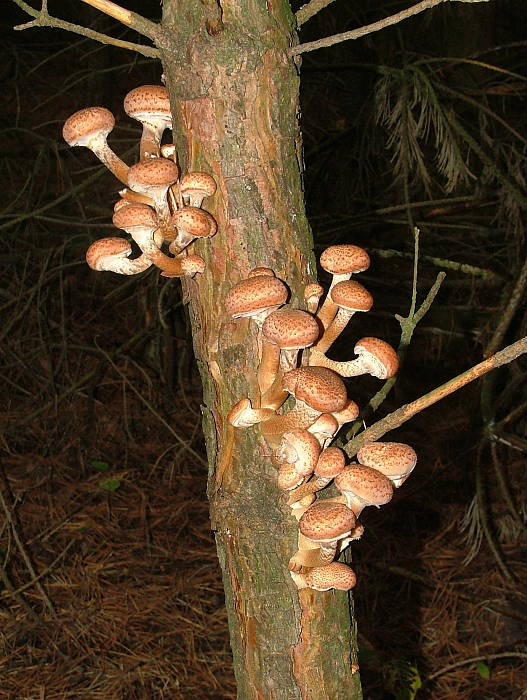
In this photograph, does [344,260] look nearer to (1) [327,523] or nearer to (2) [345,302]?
(2) [345,302]

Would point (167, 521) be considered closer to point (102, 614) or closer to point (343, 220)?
point (102, 614)

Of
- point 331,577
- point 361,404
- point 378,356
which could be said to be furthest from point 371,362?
point 361,404

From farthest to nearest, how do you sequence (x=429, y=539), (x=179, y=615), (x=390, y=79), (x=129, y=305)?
(x=129, y=305), (x=429, y=539), (x=179, y=615), (x=390, y=79)

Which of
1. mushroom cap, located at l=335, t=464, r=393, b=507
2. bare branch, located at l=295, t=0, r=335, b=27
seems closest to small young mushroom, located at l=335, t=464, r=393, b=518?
mushroom cap, located at l=335, t=464, r=393, b=507

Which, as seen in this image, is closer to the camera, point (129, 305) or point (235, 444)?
point (235, 444)

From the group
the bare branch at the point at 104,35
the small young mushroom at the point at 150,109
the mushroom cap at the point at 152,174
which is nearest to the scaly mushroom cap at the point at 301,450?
the mushroom cap at the point at 152,174

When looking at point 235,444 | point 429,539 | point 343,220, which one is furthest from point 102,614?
point 235,444

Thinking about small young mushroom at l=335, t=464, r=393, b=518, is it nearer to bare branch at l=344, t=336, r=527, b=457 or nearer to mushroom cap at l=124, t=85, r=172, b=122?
bare branch at l=344, t=336, r=527, b=457
